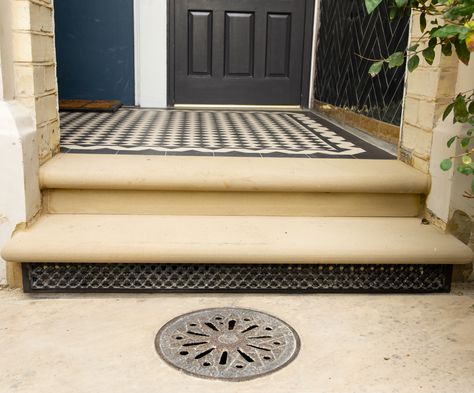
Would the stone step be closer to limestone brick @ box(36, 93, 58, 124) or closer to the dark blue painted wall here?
limestone brick @ box(36, 93, 58, 124)

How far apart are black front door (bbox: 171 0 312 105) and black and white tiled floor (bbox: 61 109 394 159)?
0.24 meters

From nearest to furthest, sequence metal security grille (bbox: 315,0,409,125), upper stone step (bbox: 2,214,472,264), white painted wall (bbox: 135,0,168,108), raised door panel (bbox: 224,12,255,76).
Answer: upper stone step (bbox: 2,214,472,264)
metal security grille (bbox: 315,0,409,125)
white painted wall (bbox: 135,0,168,108)
raised door panel (bbox: 224,12,255,76)

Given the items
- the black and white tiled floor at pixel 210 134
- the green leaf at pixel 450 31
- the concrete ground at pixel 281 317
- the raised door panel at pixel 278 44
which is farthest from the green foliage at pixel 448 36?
the raised door panel at pixel 278 44

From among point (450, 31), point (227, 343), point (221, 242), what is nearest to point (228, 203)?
point (221, 242)

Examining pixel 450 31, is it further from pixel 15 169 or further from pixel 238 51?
pixel 238 51

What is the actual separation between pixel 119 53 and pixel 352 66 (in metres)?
1.79

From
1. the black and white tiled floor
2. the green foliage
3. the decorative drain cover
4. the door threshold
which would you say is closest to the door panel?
the door threshold

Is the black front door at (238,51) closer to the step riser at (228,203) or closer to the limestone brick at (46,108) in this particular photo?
the limestone brick at (46,108)

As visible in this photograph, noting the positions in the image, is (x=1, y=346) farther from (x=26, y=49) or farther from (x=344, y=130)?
(x=344, y=130)

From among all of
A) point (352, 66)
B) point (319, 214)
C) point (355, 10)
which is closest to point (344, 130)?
point (352, 66)

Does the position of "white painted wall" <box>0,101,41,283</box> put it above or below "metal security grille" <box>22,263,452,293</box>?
above

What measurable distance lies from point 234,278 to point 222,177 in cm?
39

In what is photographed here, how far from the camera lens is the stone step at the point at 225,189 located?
209 cm

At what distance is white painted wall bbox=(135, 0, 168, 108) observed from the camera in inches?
161
